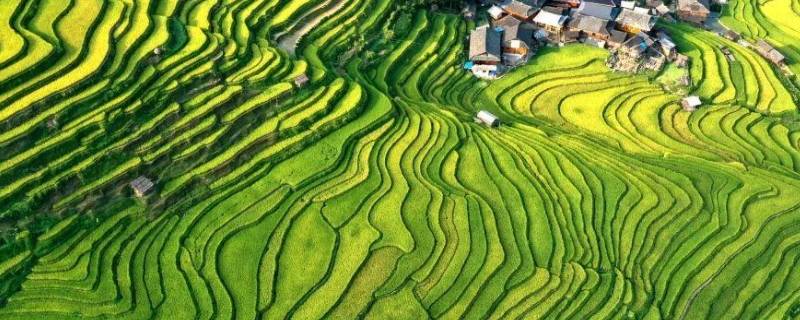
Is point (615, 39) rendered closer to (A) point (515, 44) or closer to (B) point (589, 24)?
(B) point (589, 24)

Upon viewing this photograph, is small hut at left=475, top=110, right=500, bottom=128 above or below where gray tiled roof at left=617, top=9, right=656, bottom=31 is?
below

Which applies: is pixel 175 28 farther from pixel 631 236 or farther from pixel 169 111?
pixel 631 236

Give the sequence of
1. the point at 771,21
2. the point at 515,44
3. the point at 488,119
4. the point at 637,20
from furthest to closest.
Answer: the point at 771,21 → the point at 637,20 → the point at 515,44 → the point at 488,119

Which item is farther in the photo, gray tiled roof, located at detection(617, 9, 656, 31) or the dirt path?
gray tiled roof, located at detection(617, 9, 656, 31)

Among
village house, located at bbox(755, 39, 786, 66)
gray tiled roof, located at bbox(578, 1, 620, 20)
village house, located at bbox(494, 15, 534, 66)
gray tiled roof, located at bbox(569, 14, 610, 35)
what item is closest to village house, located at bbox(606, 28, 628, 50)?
gray tiled roof, located at bbox(569, 14, 610, 35)

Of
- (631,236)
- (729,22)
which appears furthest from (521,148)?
(729,22)

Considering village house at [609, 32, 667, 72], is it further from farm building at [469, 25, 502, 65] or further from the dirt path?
the dirt path

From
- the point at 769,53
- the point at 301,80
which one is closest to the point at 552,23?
the point at 769,53
